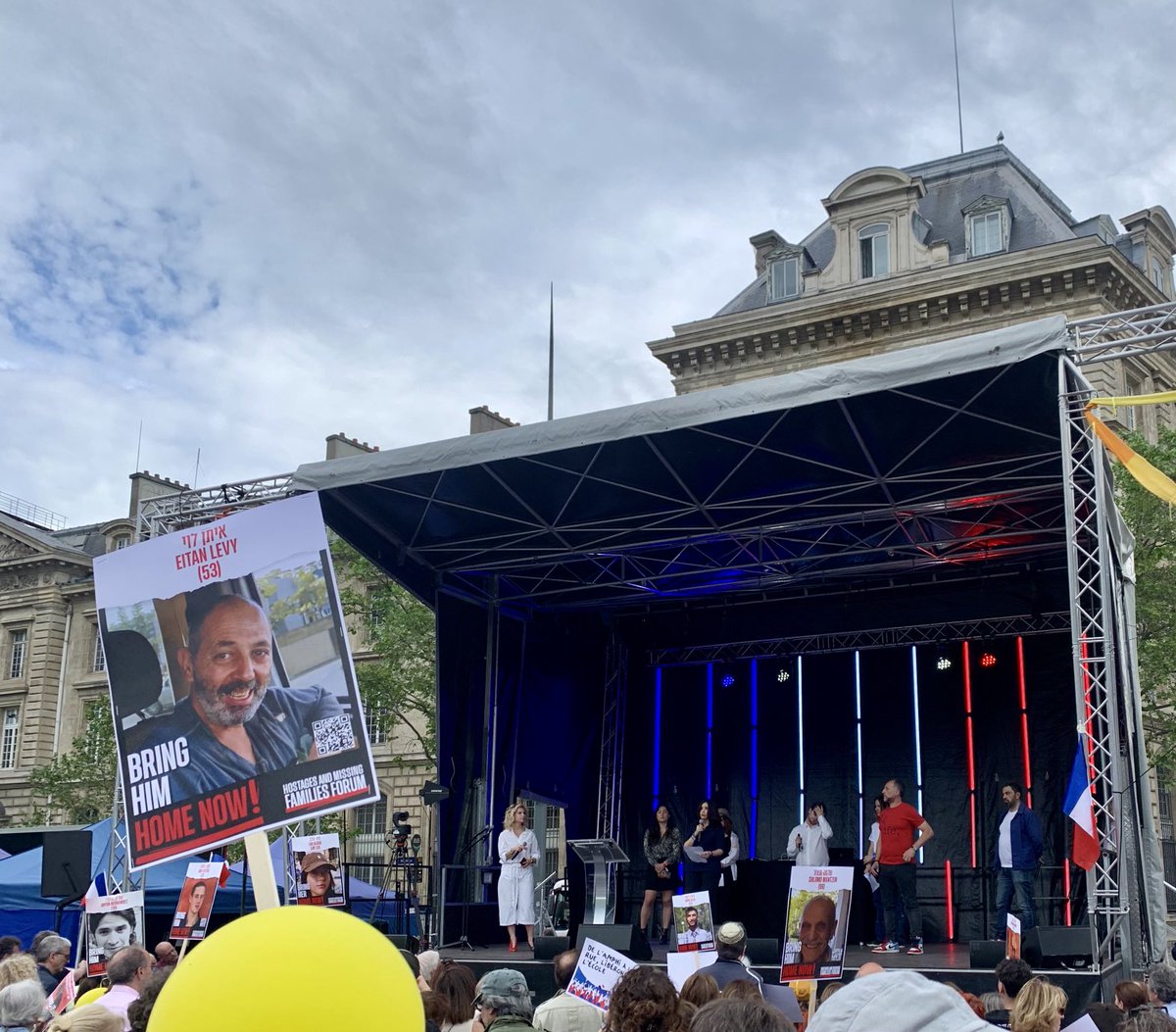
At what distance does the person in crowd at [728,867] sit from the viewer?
14719mm

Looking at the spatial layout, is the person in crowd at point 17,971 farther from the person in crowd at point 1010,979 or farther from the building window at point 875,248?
the building window at point 875,248

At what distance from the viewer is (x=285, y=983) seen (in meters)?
1.33

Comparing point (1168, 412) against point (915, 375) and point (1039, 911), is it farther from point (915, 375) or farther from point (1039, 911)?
point (915, 375)

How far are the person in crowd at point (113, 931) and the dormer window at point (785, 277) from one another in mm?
22207

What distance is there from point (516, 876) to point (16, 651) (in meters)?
31.8

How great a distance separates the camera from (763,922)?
49.3ft

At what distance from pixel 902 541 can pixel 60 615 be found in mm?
31311

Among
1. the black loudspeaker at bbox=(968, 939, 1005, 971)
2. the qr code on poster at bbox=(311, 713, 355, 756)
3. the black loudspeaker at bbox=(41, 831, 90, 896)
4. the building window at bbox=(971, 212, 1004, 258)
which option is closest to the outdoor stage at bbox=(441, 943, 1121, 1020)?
the black loudspeaker at bbox=(968, 939, 1005, 971)

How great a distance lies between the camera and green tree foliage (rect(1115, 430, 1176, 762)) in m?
19.7

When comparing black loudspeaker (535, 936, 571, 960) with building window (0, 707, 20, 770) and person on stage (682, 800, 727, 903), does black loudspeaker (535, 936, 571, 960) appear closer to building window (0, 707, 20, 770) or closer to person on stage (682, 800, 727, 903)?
person on stage (682, 800, 727, 903)

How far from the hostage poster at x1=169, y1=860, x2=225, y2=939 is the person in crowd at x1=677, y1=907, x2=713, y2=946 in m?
4.80

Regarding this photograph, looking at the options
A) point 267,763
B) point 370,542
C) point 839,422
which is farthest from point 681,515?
point 267,763

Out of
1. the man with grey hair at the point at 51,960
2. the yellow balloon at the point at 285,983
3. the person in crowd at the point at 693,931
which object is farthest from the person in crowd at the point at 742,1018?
the man with grey hair at the point at 51,960

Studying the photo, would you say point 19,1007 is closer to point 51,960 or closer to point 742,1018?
point 51,960
